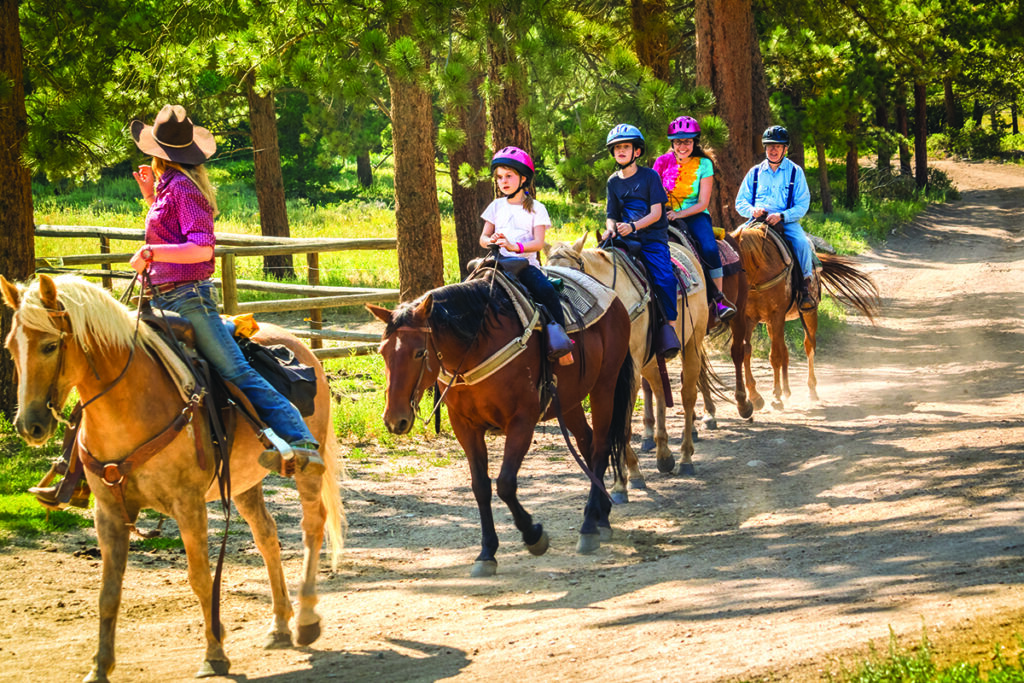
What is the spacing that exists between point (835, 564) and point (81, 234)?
13276 mm

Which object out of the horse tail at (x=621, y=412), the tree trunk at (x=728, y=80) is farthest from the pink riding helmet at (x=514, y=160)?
the tree trunk at (x=728, y=80)

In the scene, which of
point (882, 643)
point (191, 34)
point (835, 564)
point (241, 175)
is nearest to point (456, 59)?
point (191, 34)

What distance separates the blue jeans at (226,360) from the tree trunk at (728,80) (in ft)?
35.3

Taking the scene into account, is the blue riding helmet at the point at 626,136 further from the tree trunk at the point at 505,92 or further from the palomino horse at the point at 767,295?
the palomino horse at the point at 767,295

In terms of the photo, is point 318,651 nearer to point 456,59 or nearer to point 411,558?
point 411,558

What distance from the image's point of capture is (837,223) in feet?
97.9

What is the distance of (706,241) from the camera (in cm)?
1030

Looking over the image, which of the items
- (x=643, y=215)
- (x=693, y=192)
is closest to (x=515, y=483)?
(x=643, y=215)

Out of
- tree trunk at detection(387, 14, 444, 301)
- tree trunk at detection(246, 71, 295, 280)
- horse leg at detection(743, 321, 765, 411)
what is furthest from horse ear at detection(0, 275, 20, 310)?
tree trunk at detection(246, 71, 295, 280)

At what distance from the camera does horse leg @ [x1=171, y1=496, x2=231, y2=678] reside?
5.24 meters

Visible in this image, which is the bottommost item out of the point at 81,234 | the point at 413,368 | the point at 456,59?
the point at 413,368

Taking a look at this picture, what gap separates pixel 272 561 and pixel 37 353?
196 cm

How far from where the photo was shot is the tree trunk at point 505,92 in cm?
987

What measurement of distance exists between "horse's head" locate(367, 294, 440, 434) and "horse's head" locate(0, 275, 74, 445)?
1984 mm
